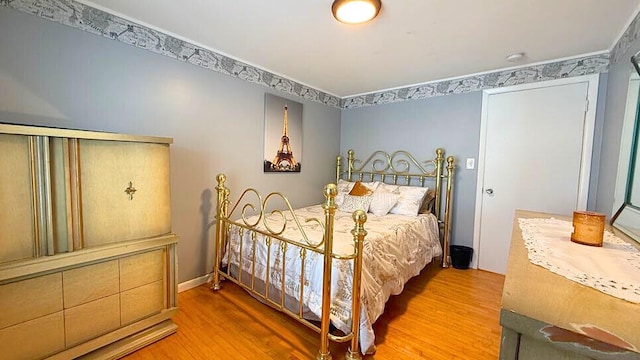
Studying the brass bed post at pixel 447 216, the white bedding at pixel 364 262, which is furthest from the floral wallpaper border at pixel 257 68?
the white bedding at pixel 364 262

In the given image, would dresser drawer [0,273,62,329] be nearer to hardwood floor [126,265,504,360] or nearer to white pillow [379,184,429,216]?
hardwood floor [126,265,504,360]

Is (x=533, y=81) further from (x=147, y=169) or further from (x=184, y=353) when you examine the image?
(x=184, y=353)

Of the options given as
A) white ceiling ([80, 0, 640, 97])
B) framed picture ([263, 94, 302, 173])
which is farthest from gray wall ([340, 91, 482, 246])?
framed picture ([263, 94, 302, 173])

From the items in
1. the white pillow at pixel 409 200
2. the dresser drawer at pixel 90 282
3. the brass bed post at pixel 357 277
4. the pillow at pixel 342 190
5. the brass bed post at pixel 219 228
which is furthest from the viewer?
the pillow at pixel 342 190

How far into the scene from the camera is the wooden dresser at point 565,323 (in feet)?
1.55

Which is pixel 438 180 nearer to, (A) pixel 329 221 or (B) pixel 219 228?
(A) pixel 329 221

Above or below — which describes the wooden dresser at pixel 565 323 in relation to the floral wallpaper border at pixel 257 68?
below

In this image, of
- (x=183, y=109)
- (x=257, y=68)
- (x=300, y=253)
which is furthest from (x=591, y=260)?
(x=257, y=68)

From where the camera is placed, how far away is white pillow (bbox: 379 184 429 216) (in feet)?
9.24

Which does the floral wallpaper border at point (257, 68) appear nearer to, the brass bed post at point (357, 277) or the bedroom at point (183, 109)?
the bedroom at point (183, 109)

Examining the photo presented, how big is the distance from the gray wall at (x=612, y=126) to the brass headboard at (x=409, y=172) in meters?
1.16

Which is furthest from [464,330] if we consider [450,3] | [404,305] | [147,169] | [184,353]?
[147,169]

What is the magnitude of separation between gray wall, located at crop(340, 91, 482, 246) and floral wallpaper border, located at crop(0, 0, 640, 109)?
116mm

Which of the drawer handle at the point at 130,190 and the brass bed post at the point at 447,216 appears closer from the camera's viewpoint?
the drawer handle at the point at 130,190
